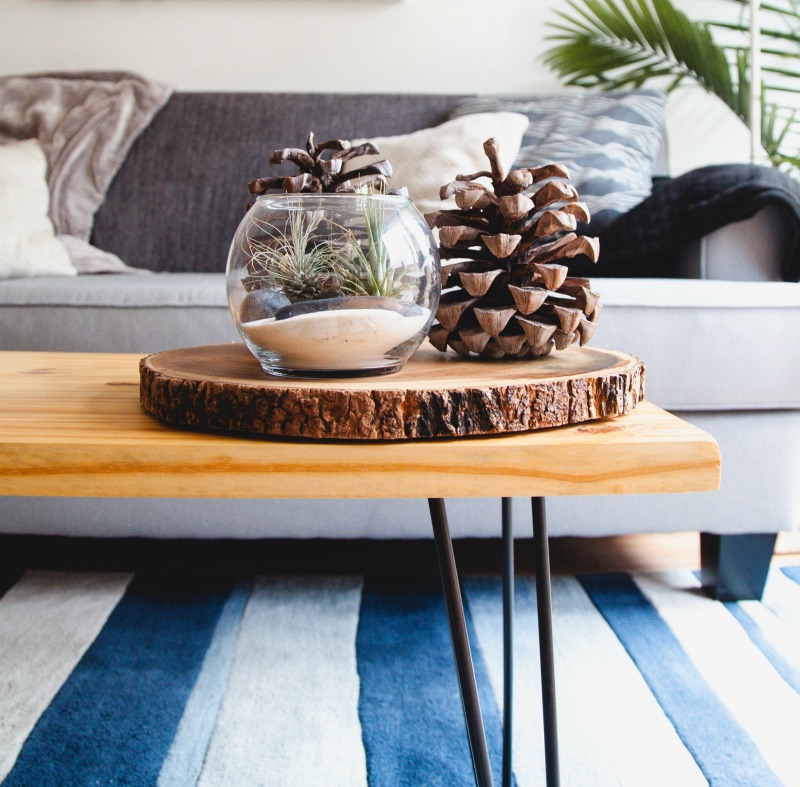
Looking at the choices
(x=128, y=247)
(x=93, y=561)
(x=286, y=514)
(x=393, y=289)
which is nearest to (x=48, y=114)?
(x=128, y=247)

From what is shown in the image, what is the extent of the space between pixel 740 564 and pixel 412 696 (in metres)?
0.55

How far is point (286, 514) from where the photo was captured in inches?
43.6

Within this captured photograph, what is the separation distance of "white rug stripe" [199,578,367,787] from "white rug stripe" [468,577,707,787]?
0.56 feet

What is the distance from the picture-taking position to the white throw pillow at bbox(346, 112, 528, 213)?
60.4 inches

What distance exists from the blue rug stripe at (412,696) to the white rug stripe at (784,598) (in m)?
0.45

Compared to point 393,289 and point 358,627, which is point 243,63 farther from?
point 393,289

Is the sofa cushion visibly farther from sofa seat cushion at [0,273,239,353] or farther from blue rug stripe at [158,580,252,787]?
blue rug stripe at [158,580,252,787]

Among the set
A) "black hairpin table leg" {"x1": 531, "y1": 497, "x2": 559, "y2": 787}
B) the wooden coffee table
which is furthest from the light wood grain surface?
"black hairpin table leg" {"x1": 531, "y1": 497, "x2": 559, "y2": 787}

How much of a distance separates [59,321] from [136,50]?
1354 mm

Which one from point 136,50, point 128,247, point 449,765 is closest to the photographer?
point 449,765

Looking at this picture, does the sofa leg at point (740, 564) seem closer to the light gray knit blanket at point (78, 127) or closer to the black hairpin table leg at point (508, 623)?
the black hairpin table leg at point (508, 623)

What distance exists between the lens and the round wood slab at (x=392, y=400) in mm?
467

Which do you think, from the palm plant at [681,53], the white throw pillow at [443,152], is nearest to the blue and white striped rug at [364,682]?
the white throw pillow at [443,152]

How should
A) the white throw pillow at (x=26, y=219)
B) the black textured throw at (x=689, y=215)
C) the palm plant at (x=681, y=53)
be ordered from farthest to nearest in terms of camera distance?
the palm plant at (x=681, y=53), the white throw pillow at (x=26, y=219), the black textured throw at (x=689, y=215)
